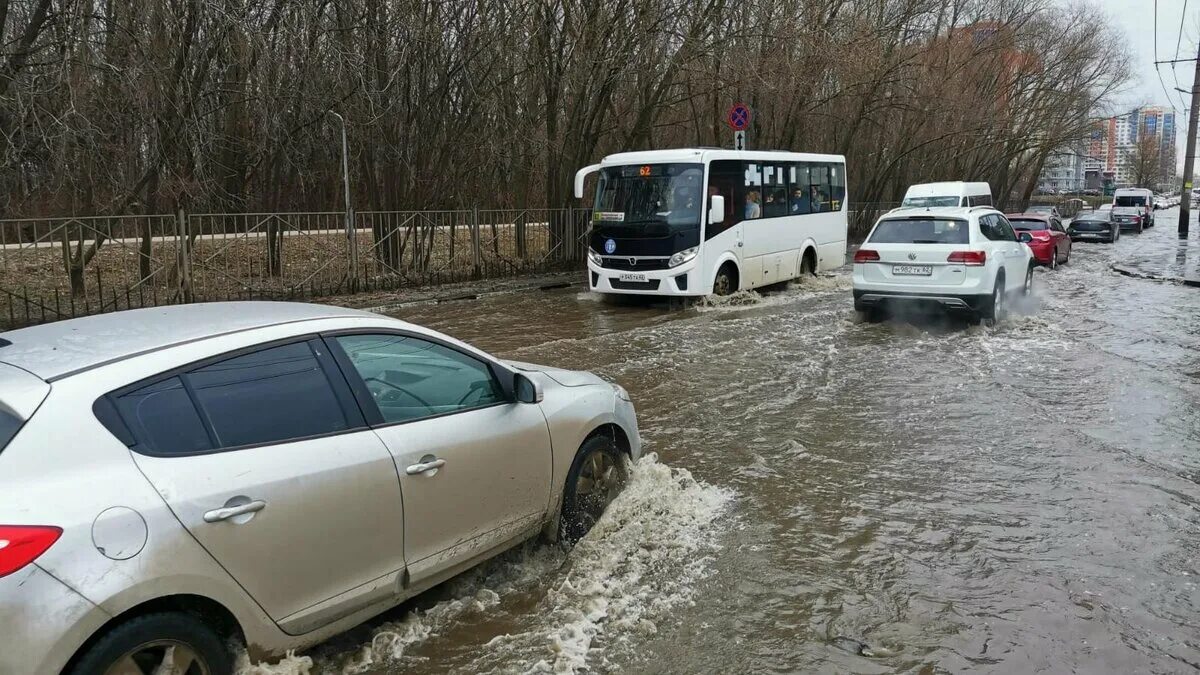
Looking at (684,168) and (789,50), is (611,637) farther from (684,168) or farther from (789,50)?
(789,50)

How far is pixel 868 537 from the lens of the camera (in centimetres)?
520

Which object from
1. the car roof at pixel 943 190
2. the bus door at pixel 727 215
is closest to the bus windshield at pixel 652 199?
the bus door at pixel 727 215

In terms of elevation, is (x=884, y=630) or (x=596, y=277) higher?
(x=596, y=277)

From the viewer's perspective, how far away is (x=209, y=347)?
127 inches

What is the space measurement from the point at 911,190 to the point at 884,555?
77.7 feet

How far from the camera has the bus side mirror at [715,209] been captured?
14.8 meters

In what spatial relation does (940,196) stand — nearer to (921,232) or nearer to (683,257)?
(683,257)

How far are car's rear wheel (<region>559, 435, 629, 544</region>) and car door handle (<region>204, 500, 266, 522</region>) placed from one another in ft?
6.25

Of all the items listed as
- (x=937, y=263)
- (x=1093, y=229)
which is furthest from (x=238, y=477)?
(x=1093, y=229)

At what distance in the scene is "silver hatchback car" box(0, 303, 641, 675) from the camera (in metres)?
2.61

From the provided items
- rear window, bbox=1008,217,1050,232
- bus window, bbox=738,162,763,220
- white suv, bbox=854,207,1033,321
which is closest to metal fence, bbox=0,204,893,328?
bus window, bbox=738,162,763,220

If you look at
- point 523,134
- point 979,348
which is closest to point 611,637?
point 979,348

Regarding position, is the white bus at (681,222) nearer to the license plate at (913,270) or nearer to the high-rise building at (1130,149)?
the license plate at (913,270)

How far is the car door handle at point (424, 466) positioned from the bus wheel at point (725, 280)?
38.6 feet
